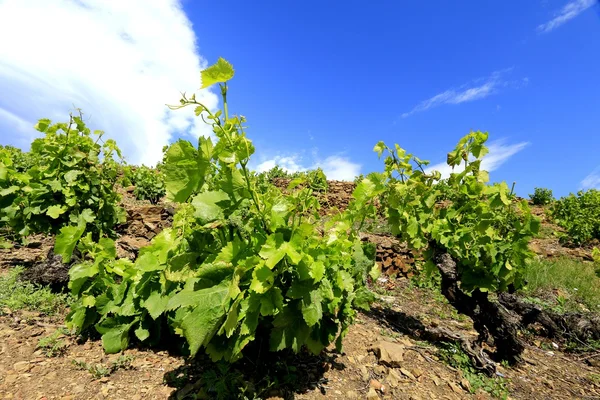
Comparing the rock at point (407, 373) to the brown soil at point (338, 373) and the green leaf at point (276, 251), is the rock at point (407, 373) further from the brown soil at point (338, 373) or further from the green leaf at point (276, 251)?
the green leaf at point (276, 251)

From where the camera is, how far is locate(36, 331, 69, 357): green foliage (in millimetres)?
2816

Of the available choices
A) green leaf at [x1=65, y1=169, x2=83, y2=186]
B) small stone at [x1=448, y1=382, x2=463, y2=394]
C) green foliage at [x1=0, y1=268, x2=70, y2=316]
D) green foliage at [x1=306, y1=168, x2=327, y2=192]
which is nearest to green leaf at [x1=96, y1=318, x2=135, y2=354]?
green foliage at [x1=0, y1=268, x2=70, y2=316]

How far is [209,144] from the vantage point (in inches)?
64.0

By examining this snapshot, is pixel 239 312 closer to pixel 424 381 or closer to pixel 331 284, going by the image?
pixel 331 284

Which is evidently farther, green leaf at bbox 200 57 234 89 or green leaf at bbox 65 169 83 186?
green leaf at bbox 65 169 83 186

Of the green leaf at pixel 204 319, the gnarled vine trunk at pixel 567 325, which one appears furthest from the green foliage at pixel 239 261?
the gnarled vine trunk at pixel 567 325

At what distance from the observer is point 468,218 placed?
13.4 ft

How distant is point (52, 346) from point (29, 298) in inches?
43.3

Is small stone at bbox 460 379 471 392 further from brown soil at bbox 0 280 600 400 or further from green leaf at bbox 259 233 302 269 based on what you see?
green leaf at bbox 259 233 302 269

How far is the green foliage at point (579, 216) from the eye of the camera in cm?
1059

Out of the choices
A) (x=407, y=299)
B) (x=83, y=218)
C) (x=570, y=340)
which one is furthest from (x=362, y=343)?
(x=83, y=218)

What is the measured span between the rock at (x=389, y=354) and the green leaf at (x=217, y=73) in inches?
106

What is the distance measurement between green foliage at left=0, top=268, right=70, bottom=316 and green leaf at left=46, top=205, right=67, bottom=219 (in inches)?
34.6

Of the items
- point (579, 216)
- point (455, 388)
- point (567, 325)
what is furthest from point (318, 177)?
point (579, 216)
